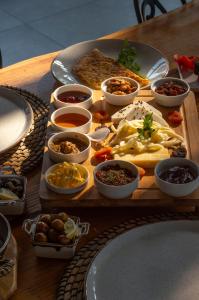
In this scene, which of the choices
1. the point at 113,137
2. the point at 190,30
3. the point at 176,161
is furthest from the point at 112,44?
the point at 176,161

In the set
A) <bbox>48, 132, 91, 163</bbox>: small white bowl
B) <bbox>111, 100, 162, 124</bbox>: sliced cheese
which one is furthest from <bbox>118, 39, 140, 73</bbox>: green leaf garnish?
<bbox>48, 132, 91, 163</bbox>: small white bowl

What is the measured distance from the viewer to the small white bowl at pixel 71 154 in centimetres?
165

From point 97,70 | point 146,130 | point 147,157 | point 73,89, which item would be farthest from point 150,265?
point 97,70

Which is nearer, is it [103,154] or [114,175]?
[114,175]

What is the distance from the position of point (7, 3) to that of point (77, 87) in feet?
13.7

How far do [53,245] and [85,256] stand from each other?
0.09 metres

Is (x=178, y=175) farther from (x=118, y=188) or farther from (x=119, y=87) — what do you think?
(x=119, y=87)

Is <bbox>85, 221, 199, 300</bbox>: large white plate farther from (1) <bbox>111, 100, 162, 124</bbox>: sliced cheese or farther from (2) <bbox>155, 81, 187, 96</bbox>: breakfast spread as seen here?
(2) <bbox>155, 81, 187, 96</bbox>: breakfast spread

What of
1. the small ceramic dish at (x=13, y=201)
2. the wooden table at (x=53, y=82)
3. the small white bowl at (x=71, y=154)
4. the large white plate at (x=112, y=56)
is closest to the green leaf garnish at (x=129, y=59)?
the large white plate at (x=112, y=56)

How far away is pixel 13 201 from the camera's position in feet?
4.89

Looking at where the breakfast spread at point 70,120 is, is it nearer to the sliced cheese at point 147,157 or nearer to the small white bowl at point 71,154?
the small white bowl at point 71,154

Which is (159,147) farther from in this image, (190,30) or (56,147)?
(190,30)

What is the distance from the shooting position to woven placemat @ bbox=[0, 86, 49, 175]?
1726 mm

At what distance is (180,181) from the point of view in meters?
1.52
